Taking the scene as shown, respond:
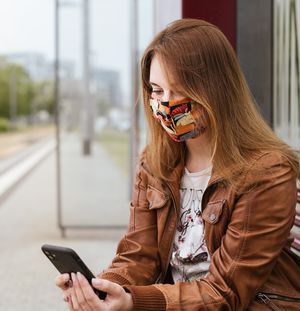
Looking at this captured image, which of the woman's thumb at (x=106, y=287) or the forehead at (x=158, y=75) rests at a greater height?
the forehead at (x=158, y=75)

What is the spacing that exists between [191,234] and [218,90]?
1.53 ft

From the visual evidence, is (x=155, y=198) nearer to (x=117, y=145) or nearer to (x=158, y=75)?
(x=158, y=75)

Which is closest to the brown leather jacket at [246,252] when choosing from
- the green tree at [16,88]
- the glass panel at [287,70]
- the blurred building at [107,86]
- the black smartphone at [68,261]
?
the black smartphone at [68,261]

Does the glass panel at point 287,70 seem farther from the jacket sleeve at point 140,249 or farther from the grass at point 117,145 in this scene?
the grass at point 117,145

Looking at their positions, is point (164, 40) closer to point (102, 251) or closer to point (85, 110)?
point (102, 251)

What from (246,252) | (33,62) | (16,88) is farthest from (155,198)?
(33,62)

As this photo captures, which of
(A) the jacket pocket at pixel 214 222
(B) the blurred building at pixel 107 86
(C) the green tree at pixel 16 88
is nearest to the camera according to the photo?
(A) the jacket pocket at pixel 214 222

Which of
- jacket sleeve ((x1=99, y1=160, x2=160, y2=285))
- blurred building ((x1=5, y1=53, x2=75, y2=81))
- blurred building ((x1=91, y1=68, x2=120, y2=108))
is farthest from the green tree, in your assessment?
jacket sleeve ((x1=99, y1=160, x2=160, y2=285))

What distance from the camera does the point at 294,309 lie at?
1.79 m

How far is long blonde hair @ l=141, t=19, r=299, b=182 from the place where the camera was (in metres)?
1.82

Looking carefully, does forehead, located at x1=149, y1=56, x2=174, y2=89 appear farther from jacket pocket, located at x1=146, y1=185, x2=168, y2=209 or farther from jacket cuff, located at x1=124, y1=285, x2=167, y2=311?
jacket cuff, located at x1=124, y1=285, x2=167, y2=311

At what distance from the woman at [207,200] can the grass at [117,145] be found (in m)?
5.03

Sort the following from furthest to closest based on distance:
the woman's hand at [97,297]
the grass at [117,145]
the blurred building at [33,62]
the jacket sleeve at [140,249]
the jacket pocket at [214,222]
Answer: the blurred building at [33,62] → the grass at [117,145] → the jacket sleeve at [140,249] → the jacket pocket at [214,222] → the woman's hand at [97,297]

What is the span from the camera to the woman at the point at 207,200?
5.73ft
